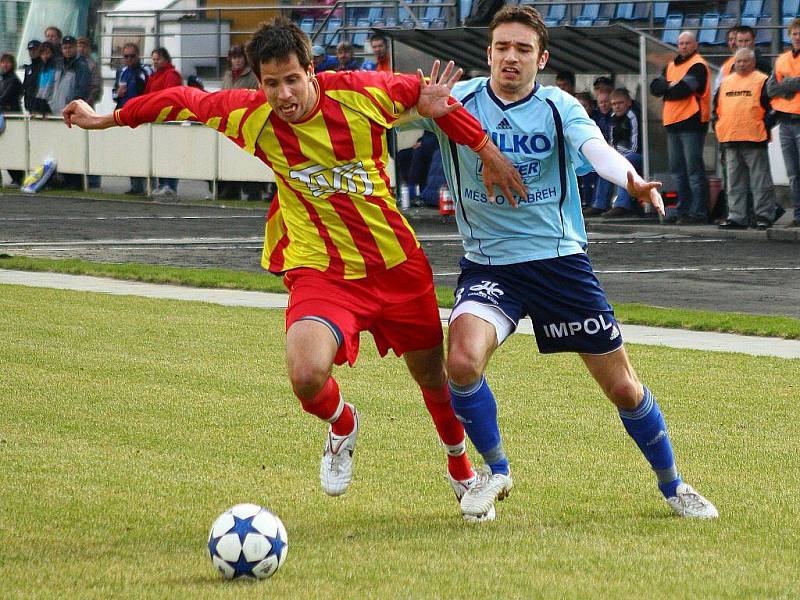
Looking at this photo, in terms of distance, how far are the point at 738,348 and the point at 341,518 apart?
218 inches

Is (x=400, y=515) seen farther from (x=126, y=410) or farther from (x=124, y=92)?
(x=124, y=92)

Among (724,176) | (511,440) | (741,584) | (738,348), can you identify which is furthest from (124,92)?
(741,584)

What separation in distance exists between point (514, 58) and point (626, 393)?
1363mm

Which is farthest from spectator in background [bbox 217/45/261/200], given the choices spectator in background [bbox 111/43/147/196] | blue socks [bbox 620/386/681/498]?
blue socks [bbox 620/386/681/498]

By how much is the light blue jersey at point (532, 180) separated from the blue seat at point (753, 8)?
62.8 feet

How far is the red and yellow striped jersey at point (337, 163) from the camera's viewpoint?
5992 millimetres

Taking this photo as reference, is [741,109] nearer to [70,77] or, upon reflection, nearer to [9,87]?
[70,77]

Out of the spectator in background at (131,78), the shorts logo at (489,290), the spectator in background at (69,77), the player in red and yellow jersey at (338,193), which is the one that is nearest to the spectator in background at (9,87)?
the spectator in background at (69,77)

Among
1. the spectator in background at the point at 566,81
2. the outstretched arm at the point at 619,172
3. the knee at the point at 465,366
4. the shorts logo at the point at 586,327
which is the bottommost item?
the knee at the point at 465,366

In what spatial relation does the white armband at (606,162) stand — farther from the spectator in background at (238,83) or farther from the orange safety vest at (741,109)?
the spectator in background at (238,83)

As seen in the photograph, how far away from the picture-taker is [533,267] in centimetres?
599

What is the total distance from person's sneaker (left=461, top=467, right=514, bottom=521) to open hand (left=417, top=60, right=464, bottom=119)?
4.54 feet

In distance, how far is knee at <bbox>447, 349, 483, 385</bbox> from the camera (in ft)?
19.0

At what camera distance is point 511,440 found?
7551 mm
